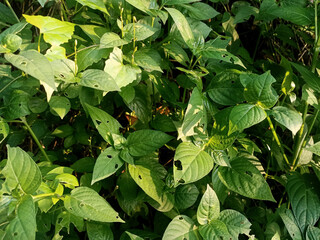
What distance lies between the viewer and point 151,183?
48.0 inches

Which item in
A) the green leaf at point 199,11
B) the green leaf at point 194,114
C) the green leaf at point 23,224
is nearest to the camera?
the green leaf at point 23,224

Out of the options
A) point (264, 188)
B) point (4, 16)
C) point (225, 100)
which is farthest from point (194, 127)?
point (4, 16)

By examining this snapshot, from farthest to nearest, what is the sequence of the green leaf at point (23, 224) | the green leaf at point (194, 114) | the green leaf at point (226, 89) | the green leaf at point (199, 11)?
the green leaf at point (199, 11) < the green leaf at point (226, 89) < the green leaf at point (194, 114) < the green leaf at point (23, 224)

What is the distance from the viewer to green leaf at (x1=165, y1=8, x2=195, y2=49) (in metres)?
1.19

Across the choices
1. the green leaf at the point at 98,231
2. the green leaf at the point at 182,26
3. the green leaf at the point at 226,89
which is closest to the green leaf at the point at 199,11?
the green leaf at the point at 182,26

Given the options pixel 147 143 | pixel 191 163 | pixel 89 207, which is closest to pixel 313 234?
pixel 191 163

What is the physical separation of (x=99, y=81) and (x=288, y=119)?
1.95ft

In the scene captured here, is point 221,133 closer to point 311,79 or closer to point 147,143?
point 147,143

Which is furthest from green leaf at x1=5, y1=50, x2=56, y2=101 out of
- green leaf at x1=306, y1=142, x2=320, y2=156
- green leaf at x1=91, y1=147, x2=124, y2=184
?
green leaf at x1=306, y1=142, x2=320, y2=156

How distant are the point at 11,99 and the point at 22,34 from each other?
0.29 m

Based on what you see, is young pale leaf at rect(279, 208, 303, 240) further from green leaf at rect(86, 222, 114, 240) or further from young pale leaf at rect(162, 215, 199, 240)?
green leaf at rect(86, 222, 114, 240)

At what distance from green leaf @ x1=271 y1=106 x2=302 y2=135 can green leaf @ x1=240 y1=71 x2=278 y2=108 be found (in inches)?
1.9

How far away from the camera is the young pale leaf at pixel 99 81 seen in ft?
3.55

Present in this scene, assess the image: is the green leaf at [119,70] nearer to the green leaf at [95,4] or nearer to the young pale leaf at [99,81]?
the young pale leaf at [99,81]
